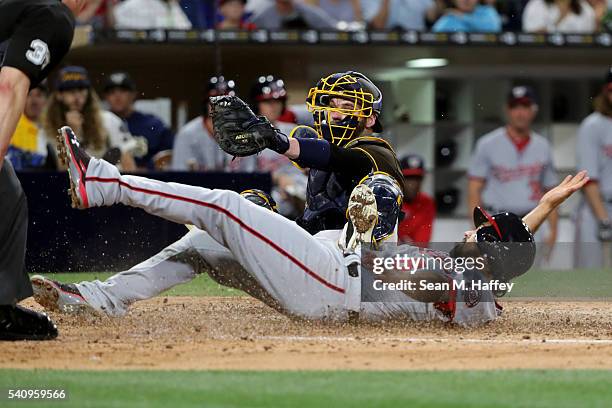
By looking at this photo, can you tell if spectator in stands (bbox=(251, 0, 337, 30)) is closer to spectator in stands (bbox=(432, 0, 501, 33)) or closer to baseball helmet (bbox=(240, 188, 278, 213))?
spectator in stands (bbox=(432, 0, 501, 33))

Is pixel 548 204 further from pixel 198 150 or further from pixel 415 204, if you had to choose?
pixel 415 204

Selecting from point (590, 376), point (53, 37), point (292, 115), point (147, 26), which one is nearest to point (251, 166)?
point (292, 115)

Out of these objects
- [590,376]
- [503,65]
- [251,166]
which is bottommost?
[590,376]

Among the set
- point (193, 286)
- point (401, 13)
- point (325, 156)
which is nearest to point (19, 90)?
point (325, 156)

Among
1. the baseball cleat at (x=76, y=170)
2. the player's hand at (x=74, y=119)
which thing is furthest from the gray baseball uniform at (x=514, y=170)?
the baseball cleat at (x=76, y=170)

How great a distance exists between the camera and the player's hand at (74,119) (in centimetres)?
986

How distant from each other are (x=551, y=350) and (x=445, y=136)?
24.0ft

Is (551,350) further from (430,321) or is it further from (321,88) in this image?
(321,88)

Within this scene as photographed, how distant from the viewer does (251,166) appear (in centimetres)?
1054

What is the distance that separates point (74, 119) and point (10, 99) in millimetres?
4745

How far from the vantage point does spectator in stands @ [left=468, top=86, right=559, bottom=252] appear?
1075cm

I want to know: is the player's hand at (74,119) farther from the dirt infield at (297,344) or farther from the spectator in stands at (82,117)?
the dirt infield at (297,344)

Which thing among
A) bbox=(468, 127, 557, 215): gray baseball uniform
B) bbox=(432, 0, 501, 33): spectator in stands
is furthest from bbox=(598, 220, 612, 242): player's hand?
bbox=(432, 0, 501, 33): spectator in stands

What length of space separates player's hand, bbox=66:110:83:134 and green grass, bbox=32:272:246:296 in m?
1.28
